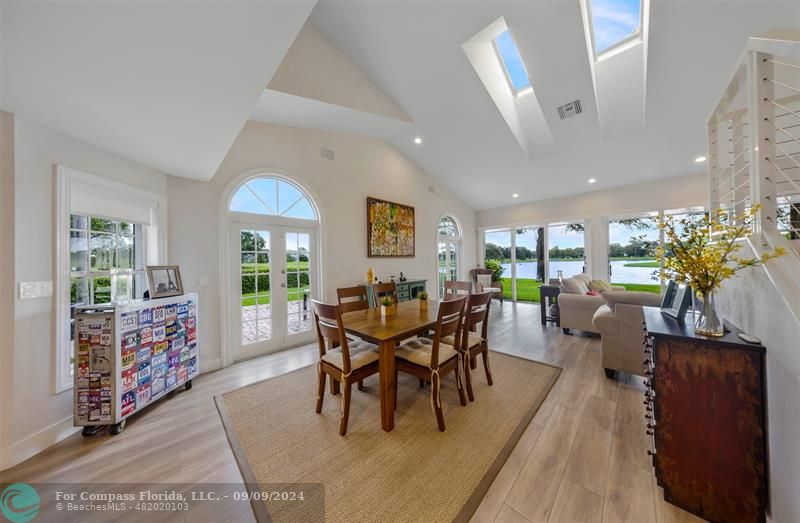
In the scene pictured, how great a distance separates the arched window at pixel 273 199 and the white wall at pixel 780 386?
4203 millimetres

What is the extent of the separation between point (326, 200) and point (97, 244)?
2491 millimetres

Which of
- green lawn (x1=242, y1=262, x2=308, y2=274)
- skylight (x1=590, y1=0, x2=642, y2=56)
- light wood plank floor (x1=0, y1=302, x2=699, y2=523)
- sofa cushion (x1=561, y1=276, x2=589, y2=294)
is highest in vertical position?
skylight (x1=590, y1=0, x2=642, y2=56)

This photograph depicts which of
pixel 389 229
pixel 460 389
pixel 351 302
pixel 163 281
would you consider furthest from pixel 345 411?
pixel 389 229

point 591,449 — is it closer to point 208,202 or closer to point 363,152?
point 208,202

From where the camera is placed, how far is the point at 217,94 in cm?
173

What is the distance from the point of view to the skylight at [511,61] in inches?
135

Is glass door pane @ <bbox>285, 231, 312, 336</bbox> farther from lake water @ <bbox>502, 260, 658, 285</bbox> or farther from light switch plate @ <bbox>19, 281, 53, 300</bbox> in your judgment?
lake water @ <bbox>502, 260, 658, 285</bbox>

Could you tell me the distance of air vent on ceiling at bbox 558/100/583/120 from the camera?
3.63 m

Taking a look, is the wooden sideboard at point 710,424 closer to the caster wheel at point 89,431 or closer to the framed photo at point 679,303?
the framed photo at point 679,303

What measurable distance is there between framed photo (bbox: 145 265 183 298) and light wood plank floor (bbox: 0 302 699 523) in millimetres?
991

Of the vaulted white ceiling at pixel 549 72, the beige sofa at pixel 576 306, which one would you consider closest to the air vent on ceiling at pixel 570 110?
the vaulted white ceiling at pixel 549 72

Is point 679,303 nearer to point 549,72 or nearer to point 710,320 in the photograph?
point 710,320

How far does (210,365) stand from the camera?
300 cm

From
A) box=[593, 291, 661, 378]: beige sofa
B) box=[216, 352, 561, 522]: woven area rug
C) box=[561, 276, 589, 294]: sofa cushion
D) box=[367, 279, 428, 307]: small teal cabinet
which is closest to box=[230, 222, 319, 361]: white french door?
box=[216, 352, 561, 522]: woven area rug
